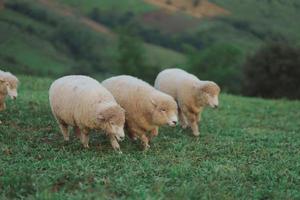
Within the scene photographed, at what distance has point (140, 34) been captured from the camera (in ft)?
460

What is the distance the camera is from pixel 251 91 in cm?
4953

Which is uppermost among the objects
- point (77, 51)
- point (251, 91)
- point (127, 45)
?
point (251, 91)

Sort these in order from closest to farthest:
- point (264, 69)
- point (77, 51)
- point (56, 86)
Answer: point (56, 86)
point (264, 69)
point (77, 51)

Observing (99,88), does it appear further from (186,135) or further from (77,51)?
(77,51)

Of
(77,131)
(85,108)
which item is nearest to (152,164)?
(85,108)

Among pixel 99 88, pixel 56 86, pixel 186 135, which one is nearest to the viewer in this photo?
pixel 99 88

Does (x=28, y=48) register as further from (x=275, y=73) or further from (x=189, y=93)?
(x=189, y=93)

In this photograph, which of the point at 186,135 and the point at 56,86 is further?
the point at 186,135

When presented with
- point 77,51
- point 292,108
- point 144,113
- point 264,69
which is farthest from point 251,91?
point 77,51

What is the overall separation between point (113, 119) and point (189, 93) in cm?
452

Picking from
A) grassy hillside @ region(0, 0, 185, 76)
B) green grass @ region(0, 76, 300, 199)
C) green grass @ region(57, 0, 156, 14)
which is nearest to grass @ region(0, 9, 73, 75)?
grassy hillside @ region(0, 0, 185, 76)

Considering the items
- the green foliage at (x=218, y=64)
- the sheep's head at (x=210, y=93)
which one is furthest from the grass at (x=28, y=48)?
the sheep's head at (x=210, y=93)

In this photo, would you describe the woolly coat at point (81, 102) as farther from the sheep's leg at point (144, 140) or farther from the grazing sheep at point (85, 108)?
the sheep's leg at point (144, 140)

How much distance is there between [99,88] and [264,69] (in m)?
37.2
